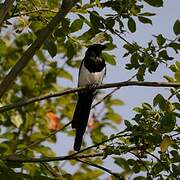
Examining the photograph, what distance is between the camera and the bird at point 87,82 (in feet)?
15.2

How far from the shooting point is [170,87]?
3445 mm

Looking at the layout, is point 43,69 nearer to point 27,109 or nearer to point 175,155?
point 27,109

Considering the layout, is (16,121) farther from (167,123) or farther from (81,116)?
(167,123)

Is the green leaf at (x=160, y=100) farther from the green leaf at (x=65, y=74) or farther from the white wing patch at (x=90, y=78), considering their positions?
the green leaf at (x=65, y=74)

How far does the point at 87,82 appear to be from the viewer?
496 centimetres

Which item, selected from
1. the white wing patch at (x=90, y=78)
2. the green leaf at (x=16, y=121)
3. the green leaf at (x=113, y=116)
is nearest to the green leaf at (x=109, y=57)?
the white wing patch at (x=90, y=78)

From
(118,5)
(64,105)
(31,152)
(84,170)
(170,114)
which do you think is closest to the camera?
(170,114)

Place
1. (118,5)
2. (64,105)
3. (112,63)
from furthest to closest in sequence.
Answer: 1. (64,105)
2. (112,63)
3. (118,5)

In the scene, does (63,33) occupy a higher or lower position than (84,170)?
lower

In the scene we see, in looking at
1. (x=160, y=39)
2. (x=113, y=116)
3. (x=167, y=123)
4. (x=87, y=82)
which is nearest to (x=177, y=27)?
(x=160, y=39)

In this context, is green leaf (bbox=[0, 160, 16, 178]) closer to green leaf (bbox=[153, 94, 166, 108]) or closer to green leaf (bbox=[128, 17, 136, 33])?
green leaf (bbox=[153, 94, 166, 108])

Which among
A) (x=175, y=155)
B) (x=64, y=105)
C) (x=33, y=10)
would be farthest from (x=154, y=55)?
(x=64, y=105)

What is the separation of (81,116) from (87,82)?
34cm

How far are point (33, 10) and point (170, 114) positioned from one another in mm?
1027
